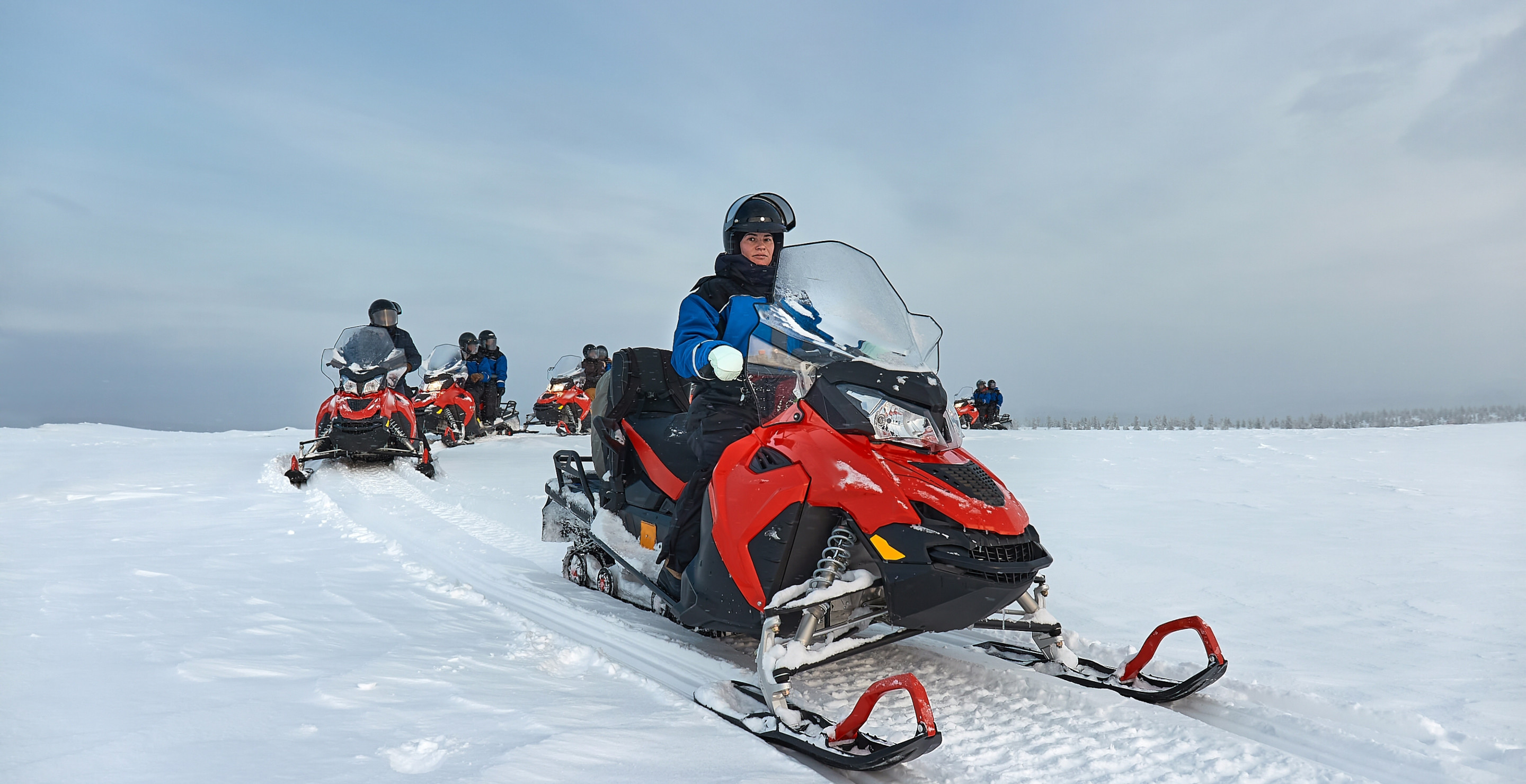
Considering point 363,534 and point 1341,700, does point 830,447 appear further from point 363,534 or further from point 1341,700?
point 363,534

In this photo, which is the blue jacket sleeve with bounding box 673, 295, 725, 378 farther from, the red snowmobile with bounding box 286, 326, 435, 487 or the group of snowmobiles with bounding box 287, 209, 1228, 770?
the red snowmobile with bounding box 286, 326, 435, 487

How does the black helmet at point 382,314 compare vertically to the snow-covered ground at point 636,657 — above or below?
above

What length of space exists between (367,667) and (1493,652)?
3898 millimetres

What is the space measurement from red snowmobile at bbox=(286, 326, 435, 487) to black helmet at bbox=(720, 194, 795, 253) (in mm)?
6861

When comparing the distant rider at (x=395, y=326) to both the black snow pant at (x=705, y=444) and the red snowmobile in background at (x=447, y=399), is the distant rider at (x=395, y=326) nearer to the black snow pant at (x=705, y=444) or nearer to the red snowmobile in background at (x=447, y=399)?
the red snowmobile in background at (x=447, y=399)

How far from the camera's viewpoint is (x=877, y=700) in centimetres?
202

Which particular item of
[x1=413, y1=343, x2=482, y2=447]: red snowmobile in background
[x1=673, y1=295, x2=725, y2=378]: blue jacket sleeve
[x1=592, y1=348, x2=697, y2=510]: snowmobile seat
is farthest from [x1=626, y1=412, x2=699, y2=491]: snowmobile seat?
[x1=413, y1=343, x2=482, y2=447]: red snowmobile in background

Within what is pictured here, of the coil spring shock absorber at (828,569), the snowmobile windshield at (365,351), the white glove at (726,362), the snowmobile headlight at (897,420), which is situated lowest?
the coil spring shock absorber at (828,569)

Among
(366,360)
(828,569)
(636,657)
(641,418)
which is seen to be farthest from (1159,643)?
(366,360)

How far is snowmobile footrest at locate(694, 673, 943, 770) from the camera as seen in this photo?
6.28 feet

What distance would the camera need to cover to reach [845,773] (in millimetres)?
2061

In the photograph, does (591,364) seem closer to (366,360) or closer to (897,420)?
(366,360)

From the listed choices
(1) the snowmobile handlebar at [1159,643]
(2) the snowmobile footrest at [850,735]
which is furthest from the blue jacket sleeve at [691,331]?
(1) the snowmobile handlebar at [1159,643]

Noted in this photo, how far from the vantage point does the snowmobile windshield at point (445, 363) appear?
1323 cm
